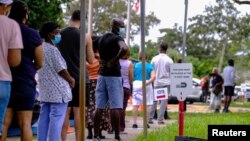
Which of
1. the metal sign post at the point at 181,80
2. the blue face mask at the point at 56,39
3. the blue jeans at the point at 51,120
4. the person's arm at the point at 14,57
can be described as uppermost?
the blue face mask at the point at 56,39

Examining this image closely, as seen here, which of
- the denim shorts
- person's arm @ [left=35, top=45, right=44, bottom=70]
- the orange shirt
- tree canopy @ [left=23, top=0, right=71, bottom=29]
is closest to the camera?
person's arm @ [left=35, top=45, right=44, bottom=70]

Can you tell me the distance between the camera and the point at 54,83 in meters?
7.61

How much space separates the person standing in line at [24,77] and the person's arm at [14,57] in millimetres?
228

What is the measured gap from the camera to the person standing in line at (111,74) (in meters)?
9.42

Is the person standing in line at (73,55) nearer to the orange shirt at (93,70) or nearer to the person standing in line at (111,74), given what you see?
the person standing in line at (111,74)

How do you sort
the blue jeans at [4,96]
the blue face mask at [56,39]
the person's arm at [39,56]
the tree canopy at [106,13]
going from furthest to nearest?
the tree canopy at [106,13] → the blue face mask at [56,39] → the person's arm at [39,56] → the blue jeans at [4,96]

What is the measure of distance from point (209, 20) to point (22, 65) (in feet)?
249

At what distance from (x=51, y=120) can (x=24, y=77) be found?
102 centimetres

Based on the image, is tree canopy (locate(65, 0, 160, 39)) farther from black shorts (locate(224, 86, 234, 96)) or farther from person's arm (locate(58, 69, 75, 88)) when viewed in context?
person's arm (locate(58, 69, 75, 88))

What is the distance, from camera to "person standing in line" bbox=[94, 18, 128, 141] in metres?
9.42

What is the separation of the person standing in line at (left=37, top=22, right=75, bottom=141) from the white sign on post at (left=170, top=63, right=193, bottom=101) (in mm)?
1348

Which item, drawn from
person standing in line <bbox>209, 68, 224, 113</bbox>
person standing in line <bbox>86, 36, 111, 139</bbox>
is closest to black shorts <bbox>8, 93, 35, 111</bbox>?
person standing in line <bbox>86, 36, 111, 139</bbox>

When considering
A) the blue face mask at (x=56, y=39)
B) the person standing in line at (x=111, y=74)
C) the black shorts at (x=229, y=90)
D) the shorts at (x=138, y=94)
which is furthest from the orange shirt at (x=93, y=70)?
the black shorts at (x=229, y=90)

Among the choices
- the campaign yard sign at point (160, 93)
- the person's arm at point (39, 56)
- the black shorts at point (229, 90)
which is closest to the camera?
the person's arm at point (39, 56)
